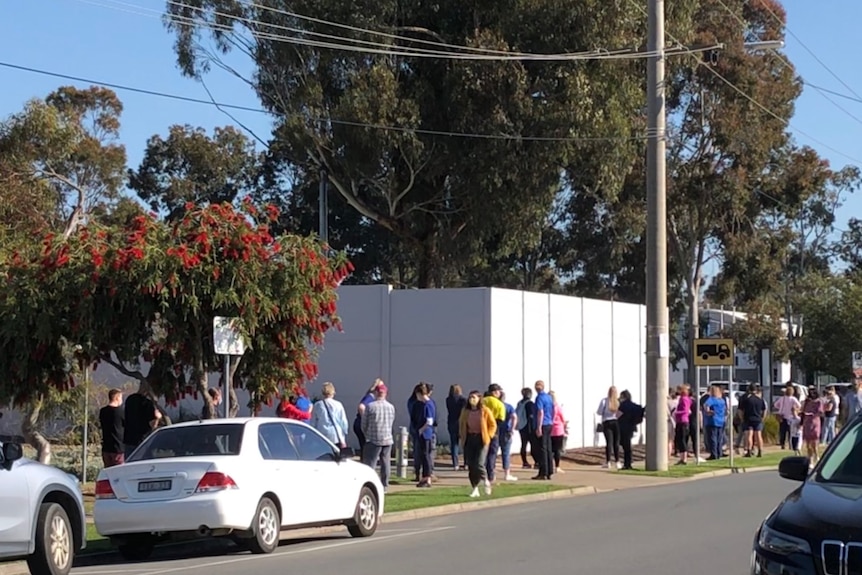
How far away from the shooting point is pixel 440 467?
93.3 feet

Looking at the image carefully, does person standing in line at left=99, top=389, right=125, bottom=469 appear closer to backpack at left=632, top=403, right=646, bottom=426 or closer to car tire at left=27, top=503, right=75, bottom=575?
car tire at left=27, top=503, right=75, bottom=575

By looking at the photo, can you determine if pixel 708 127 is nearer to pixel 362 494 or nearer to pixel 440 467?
pixel 440 467

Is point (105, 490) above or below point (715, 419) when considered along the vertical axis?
below

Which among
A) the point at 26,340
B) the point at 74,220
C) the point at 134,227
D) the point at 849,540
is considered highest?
the point at 74,220

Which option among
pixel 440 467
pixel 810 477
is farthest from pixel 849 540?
pixel 440 467

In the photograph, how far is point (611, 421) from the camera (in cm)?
2822

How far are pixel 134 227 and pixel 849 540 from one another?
12.9 m

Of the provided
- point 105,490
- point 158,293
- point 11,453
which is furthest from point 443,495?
point 11,453

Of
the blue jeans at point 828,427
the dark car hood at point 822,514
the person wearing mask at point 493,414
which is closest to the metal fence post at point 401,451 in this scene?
the person wearing mask at point 493,414

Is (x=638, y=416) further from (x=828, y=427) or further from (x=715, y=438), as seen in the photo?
(x=828, y=427)

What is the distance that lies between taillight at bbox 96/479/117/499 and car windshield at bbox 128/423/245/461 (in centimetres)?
46

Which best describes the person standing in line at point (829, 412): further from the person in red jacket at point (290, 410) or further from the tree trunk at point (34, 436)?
the tree trunk at point (34, 436)

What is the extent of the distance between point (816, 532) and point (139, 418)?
1379cm

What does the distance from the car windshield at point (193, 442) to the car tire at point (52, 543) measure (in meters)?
Result: 2.27
